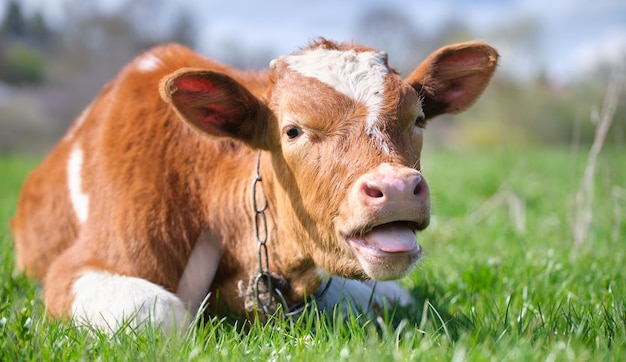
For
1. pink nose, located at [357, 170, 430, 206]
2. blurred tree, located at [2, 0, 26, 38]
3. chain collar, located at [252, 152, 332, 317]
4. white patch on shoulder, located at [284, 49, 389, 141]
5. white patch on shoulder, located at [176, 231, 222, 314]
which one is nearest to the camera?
pink nose, located at [357, 170, 430, 206]

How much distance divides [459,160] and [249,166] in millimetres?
11847

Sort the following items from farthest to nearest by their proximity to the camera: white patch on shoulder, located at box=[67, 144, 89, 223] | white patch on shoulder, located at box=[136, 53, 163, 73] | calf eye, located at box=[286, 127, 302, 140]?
white patch on shoulder, located at box=[136, 53, 163, 73] < white patch on shoulder, located at box=[67, 144, 89, 223] < calf eye, located at box=[286, 127, 302, 140]

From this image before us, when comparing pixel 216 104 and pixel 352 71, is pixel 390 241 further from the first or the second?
pixel 216 104

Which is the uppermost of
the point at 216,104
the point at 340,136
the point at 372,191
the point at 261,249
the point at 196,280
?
the point at 216,104

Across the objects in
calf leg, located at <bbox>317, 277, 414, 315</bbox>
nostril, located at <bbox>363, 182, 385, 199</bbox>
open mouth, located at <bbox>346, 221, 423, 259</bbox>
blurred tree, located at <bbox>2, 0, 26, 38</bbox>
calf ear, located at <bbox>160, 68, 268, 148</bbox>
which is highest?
blurred tree, located at <bbox>2, 0, 26, 38</bbox>

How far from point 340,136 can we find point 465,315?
1.35 metres

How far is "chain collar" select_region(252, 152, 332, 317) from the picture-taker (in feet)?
13.6

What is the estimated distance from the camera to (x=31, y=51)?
5825cm

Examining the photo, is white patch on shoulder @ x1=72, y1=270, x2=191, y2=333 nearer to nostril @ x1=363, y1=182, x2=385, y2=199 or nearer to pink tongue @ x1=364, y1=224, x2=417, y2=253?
pink tongue @ x1=364, y1=224, x2=417, y2=253

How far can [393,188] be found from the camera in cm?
317

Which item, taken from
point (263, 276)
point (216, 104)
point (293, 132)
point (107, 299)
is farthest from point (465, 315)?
point (107, 299)

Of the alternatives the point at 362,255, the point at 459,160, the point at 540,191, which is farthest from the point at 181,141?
the point at 459,160

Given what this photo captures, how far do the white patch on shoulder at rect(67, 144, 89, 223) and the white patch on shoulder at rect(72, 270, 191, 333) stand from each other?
801 millimetres

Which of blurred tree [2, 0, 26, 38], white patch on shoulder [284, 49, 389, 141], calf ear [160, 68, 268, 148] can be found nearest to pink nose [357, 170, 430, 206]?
white patch on shoulder [284, 49, 389, 141]
